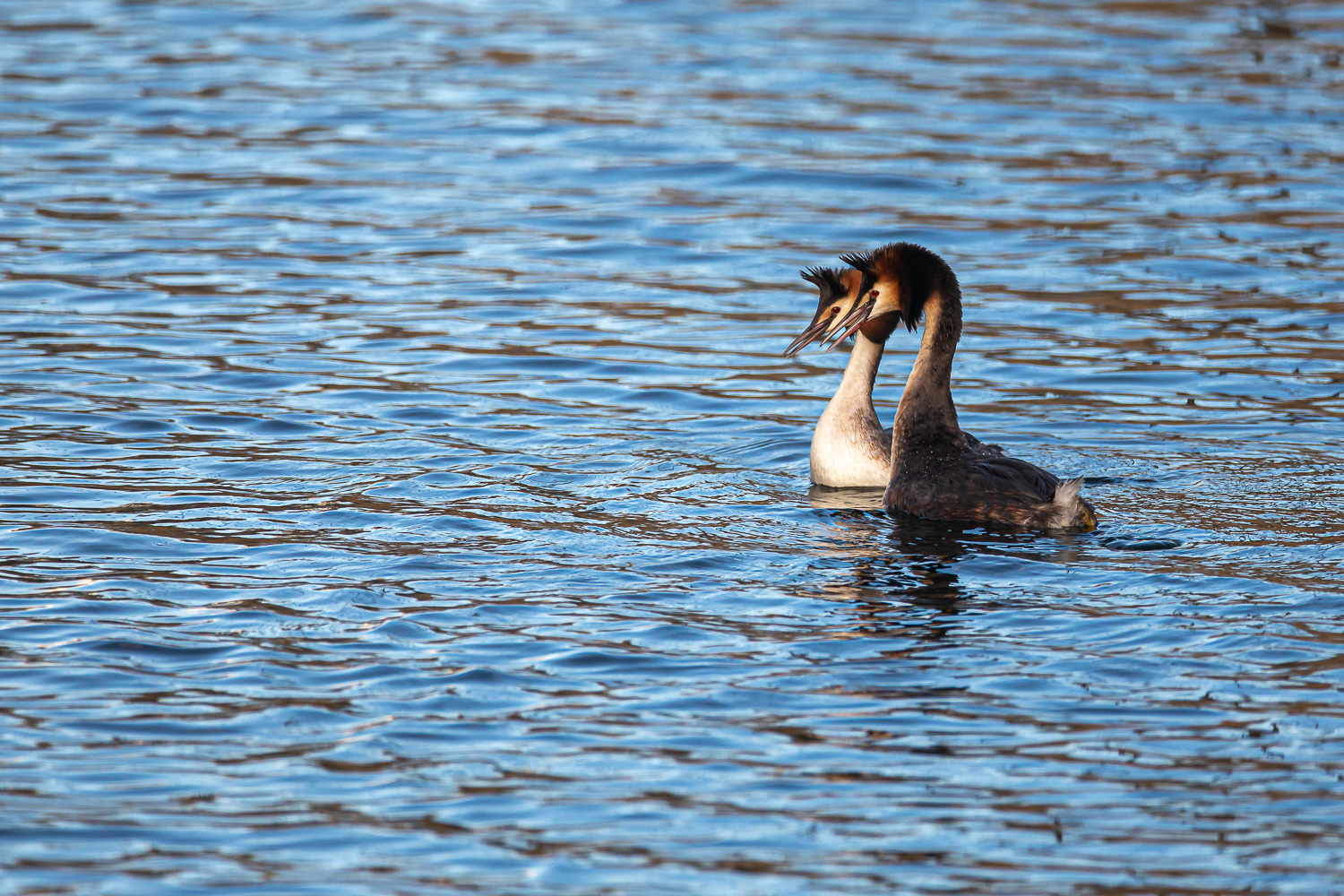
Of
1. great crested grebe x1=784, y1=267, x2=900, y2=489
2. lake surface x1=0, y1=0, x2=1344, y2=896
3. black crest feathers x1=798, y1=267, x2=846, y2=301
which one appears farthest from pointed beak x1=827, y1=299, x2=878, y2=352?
lake surface x1=0, y1=0, x2=1344, y2=896

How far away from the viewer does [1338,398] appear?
481 inches

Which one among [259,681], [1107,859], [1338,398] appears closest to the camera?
[1107,859]

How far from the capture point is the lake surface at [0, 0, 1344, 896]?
6066 millimetres

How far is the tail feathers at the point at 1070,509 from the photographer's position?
9031 millimetres

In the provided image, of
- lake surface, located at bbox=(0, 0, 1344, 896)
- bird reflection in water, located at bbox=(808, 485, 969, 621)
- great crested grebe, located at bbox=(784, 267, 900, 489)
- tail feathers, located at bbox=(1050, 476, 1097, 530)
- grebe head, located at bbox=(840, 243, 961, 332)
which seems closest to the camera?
lake surface, located at bbox=(0, 0, 1344, 896)

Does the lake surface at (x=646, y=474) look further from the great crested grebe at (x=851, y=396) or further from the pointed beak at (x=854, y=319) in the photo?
the pointed beak at (x=854, y=319)

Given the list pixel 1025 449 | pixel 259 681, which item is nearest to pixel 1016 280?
pixel 1025 449

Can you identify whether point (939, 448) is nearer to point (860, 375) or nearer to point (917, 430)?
point (917, 430)

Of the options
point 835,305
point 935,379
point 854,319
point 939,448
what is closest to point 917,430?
point 939,448

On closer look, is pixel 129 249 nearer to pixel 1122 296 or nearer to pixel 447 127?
pixel 447 127

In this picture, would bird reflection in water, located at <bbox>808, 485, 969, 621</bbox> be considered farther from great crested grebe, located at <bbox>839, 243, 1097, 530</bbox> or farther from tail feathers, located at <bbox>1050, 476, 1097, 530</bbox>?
tail feathers, located at <bbox>1050, 476, 1097, 530</bbox>

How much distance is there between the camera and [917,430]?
997cm

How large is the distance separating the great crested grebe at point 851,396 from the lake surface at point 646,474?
183 millimetres

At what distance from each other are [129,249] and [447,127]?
5491 mm
